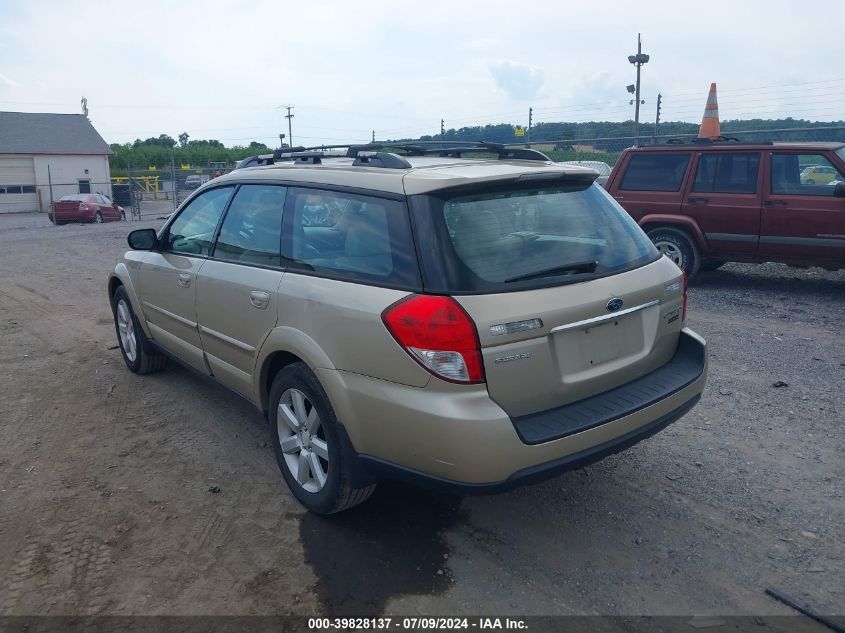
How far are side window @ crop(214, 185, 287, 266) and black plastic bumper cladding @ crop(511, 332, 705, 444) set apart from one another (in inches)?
65.0

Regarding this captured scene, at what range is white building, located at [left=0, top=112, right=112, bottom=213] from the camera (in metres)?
40.7

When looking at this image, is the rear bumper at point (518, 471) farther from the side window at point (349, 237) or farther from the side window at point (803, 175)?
the side window at point (803, 175)

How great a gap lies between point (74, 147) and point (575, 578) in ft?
159

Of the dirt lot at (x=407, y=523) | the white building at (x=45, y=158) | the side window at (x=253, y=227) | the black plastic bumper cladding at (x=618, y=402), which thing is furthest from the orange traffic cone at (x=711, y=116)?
the white building at (x=45, y=158)

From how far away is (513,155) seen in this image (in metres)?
4.25

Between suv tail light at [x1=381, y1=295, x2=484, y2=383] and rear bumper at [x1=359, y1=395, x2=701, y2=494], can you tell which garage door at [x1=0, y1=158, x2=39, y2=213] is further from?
suv tail light at [x1=381, y1=295, x2=484, y2=383]

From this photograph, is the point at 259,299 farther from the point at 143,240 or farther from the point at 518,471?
the point at 143,240

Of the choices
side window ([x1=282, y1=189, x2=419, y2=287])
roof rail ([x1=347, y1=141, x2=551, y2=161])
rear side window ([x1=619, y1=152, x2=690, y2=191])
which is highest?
roof rail ([x1=347, y1=141, x2=551, y2=161])

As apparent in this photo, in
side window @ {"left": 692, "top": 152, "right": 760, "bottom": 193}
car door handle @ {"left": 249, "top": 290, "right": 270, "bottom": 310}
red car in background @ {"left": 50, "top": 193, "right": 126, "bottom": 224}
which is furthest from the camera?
red car in background @ {"left": 50, "top": 193, "right": 126, "bottom": 224}

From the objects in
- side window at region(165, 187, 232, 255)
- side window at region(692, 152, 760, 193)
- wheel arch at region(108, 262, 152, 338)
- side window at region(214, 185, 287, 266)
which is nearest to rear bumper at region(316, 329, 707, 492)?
side window at region(214, 185, 287, 266)

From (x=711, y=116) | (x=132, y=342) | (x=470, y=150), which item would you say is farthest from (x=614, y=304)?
(x=711, y=116)

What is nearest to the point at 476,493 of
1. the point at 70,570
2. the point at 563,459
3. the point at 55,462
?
the point at 563,459

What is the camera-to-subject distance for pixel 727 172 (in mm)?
8984

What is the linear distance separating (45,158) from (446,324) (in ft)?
154
